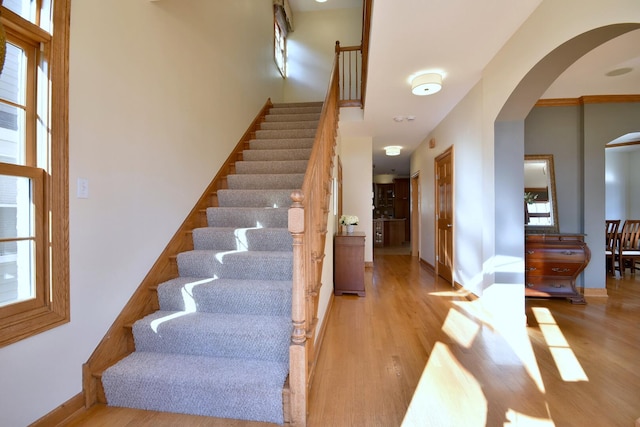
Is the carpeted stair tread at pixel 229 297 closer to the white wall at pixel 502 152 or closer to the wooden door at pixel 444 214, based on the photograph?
the white wall at pixel 502 152

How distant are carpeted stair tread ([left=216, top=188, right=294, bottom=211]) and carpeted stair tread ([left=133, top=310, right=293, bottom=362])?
1312 mm

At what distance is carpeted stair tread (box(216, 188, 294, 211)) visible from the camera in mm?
2924

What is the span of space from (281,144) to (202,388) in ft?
9.92

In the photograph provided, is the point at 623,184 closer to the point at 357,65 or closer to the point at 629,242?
the point at 629,242

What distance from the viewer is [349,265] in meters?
3.84

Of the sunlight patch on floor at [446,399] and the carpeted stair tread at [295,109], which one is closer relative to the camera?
the sunlight patch on floor at [446,399]

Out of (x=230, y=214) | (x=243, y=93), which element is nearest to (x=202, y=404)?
(x=230, y=214)

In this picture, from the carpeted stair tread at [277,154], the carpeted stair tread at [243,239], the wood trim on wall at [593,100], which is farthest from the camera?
the wood trim on wall at [593,100]

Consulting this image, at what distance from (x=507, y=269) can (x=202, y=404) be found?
2941 millimetres

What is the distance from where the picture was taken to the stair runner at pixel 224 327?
1.57m

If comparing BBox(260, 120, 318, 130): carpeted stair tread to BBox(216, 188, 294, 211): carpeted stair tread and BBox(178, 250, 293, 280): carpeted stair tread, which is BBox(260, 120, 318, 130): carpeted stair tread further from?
BBox(178, 250, 293, 280): carpeted stair tread

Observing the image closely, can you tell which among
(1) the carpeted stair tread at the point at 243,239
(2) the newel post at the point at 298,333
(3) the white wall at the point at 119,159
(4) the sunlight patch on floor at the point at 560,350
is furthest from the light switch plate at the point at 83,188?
(4) the sunlight patch on floor at the point at 560,350

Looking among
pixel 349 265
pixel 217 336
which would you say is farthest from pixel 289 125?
pixel 217 336

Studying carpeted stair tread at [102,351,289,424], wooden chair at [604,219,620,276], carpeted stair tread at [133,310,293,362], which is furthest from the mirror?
carpeted stair tread at [102,351,289,424]
